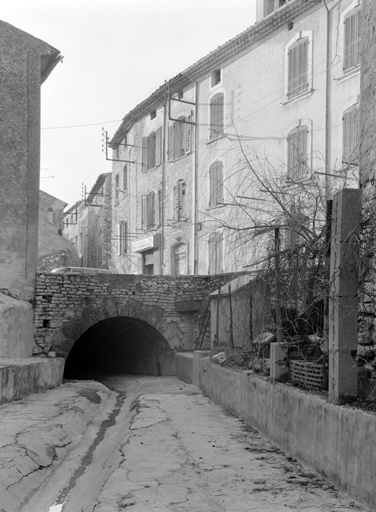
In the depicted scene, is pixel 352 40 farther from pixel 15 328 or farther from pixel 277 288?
pixel 15 328

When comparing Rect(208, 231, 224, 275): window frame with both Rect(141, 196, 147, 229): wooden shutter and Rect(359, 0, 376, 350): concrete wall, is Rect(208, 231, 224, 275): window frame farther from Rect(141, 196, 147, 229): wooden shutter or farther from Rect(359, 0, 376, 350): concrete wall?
Rect(359, 0, 376, 350): concrete wall

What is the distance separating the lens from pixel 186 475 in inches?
269

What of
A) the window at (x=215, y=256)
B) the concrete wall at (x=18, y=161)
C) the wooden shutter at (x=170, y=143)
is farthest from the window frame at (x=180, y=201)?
the concrete wall at (x=18, y=161)

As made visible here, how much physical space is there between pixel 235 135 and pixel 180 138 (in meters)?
4.50

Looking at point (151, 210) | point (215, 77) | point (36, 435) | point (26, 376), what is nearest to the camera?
point (36, 435)

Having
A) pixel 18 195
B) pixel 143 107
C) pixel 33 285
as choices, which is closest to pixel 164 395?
pixel 33 285

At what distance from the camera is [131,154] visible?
32281 millimetres

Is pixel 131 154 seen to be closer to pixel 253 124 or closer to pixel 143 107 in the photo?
pixel 143 107

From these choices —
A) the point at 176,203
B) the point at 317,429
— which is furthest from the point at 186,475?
the point at 176,203

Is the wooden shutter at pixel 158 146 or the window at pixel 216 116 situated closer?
the window at pixel 216 116

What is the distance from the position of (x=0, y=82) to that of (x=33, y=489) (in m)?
12.8

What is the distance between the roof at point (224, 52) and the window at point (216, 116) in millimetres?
1175

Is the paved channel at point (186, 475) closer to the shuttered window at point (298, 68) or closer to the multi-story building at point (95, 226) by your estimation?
the shuttered window at point (298, 68)

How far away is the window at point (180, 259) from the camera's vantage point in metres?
26.0
